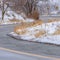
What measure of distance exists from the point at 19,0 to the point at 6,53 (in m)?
38.5

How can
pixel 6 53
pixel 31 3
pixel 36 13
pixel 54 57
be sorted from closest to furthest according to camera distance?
1. pixel 54 57
2. pixel 6 53
3. pixel 36 13
4. pixel 31 3

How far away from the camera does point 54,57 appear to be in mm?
11367

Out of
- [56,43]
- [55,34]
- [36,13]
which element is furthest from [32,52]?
[36,13]

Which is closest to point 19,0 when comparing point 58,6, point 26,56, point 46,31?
point 46,31

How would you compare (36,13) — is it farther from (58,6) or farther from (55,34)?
(58,6)

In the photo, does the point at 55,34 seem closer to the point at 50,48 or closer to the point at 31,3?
the point at 50,48

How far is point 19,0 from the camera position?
50719 millimetres

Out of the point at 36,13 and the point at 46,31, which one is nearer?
the point at 46,31

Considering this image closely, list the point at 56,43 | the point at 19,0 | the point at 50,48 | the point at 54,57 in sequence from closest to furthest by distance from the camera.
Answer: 1. the point at 54,57
2. the point at 50,48
3. the point at 56,43
4. the point at 19,0

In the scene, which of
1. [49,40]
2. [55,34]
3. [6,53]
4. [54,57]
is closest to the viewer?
[54,57]

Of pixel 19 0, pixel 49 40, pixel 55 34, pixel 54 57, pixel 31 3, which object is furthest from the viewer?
pixel 19 0

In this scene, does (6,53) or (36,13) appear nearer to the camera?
(6,53)

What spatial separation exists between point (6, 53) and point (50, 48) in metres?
2.23

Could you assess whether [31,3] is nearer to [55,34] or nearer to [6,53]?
[55,34]
